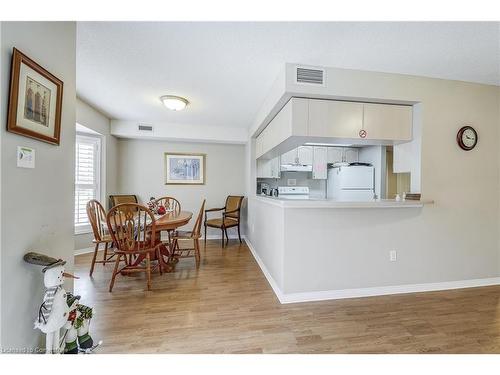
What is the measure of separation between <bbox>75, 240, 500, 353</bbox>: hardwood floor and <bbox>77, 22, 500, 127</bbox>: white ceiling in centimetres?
227

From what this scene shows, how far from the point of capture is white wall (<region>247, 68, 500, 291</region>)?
2123 mm

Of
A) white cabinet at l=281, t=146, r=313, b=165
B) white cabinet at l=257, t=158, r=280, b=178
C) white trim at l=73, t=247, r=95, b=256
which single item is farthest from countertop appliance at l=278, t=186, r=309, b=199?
white trim at l=73, t=247, r=95, b=256

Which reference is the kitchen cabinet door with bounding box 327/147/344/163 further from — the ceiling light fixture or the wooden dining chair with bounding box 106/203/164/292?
the wooden dining chair with bounding box 106/203/164/292

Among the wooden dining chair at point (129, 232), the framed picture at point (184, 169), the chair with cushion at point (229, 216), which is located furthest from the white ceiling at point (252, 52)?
the chair with cushion at point (229, 216)

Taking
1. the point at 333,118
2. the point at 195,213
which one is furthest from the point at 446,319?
the point at 195,213

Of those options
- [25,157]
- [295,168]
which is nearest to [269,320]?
[25,157]

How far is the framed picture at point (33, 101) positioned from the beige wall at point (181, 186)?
3182 millimetres

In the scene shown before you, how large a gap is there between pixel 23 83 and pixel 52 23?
1.62ft

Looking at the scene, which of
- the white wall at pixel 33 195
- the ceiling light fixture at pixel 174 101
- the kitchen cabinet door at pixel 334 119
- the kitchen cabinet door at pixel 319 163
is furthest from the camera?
the kitchen cabinet door at pixel 319 163

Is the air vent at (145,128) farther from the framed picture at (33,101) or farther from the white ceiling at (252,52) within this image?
the framed picture at (33,101)

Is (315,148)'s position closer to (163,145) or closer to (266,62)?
(266,62)

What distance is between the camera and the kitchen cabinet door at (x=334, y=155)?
4.63 meters

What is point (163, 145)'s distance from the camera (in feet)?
14.4
